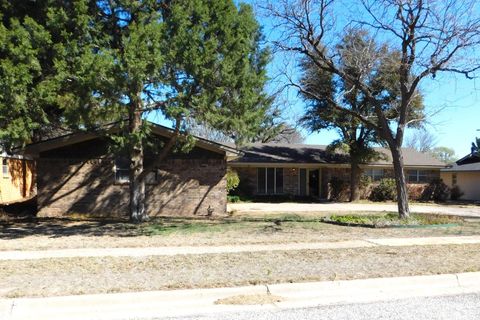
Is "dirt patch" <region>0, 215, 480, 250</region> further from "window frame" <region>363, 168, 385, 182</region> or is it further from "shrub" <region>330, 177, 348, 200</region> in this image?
"window frame" <region>363, 168, 385, 182</region>

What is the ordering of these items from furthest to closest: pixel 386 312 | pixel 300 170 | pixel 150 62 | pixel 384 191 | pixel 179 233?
pixel 300 170, pixel 384 191, pixel 179 233, pixel 150 62, pixel 386 312

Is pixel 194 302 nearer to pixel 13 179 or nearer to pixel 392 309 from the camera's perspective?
pixel 392 309

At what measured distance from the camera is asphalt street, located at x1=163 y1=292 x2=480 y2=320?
619 centimetres

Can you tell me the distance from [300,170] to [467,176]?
15221 mm

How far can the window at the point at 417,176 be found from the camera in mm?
34719

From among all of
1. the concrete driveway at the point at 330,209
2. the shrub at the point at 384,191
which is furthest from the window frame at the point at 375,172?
the concrete driveway at the point at 330,209

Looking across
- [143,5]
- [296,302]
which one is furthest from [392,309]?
[143,5]

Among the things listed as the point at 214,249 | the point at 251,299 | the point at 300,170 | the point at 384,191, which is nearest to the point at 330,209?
the point at 300,170

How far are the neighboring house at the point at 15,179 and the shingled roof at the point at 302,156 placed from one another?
42.1 ft

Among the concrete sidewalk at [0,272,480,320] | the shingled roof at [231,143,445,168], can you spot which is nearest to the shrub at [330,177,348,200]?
the shingled roof at [231,143,445,168]

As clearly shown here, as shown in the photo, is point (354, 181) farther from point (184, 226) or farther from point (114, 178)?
point (184, 226)

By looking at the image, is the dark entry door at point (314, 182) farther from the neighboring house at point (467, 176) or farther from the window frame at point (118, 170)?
the window frame at point (118, 170)

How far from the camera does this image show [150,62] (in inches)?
476

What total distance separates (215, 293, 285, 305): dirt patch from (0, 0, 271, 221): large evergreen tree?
6589 mm
